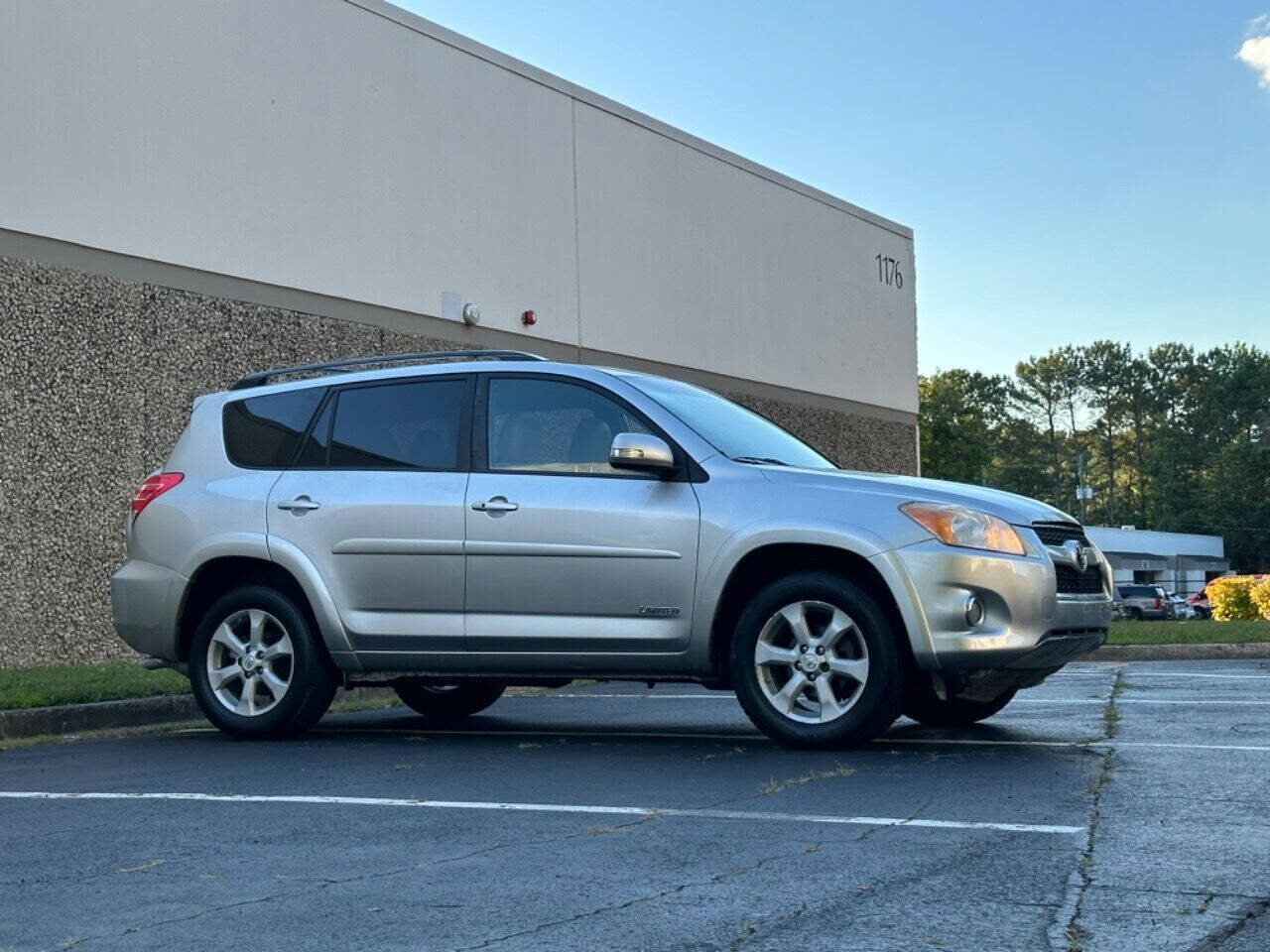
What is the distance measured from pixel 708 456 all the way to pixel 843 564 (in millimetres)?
817

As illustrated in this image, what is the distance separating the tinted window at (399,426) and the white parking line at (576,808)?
8.03 ft

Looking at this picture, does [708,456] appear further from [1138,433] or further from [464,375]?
[1138,433]

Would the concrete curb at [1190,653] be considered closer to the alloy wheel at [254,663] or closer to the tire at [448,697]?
the tire at [448,697]

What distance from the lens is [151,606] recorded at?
900 cm

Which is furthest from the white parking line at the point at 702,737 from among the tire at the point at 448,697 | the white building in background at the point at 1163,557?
the white building in background at the point at 1163,557

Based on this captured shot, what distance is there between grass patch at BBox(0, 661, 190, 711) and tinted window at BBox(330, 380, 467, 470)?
2563 mm

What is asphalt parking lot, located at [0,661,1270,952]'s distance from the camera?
4.08 m

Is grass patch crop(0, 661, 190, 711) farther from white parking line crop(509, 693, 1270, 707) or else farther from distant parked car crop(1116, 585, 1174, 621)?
distant parked car crop(1116, 585, 1174, 621)

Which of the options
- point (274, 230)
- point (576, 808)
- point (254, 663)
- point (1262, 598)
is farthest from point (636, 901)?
point (1262, 598)

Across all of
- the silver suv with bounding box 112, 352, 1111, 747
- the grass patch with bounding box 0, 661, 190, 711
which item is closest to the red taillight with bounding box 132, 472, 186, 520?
the silver suv with bounding box 112, 352, 1111, 747

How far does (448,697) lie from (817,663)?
3.16 meters

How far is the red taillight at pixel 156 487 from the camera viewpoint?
30.1ft

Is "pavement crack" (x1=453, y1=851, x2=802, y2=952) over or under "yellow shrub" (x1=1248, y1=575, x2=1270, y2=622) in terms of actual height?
under

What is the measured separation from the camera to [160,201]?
1538 centimetres
